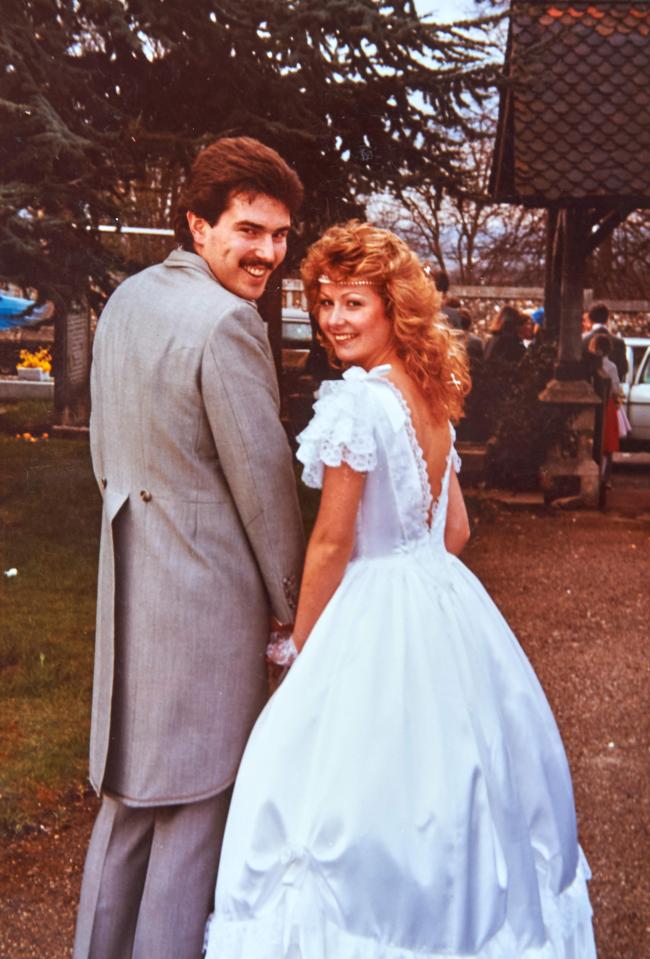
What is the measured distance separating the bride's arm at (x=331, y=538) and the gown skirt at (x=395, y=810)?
0.07 metres

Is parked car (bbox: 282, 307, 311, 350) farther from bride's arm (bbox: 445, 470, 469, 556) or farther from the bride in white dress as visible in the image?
the bride in white dress

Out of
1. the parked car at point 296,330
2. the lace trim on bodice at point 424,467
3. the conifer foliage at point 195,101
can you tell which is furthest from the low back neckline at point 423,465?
the parked car at point 296,330

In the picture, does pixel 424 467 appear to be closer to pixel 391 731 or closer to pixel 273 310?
pixel 391 731

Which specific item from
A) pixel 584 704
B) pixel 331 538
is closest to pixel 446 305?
pixel 584 704

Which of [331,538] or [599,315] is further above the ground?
[331,538]

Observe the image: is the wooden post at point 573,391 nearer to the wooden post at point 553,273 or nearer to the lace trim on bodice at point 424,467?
the wooden post at point 553,273

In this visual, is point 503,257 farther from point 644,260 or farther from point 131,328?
point 131,328

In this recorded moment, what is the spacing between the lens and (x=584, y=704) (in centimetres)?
471

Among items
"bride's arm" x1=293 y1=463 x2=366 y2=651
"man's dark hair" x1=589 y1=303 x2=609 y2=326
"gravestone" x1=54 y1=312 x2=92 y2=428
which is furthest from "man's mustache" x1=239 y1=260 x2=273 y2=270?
"man's dark hair" x1=589 y1=303 x2=609 y2=326

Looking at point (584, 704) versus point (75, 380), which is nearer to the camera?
point (584, 704)

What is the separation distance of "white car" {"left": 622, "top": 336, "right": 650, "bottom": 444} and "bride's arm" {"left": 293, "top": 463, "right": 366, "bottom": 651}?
1146 cm

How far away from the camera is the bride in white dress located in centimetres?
212

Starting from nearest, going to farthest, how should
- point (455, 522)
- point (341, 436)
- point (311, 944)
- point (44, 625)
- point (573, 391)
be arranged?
point (311, 944)
point (341, 436)
point (455, 522)
point (44, 625)
point (573, 391)

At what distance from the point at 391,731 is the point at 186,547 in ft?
1.83
